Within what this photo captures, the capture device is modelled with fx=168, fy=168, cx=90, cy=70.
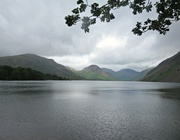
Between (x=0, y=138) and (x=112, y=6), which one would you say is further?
(x=0, y=138)

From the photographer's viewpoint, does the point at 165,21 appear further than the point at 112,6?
Yes

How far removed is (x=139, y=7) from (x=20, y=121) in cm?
2561

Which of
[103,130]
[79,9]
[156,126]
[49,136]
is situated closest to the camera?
[79,9]

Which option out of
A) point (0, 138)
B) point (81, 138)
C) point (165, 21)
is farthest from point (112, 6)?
point (0, 138)

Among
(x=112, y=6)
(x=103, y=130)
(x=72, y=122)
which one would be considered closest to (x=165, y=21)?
(x=112, y=6)

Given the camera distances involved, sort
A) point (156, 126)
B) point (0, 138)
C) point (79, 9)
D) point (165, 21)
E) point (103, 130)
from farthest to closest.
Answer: point (156, 126) → point (103, 130) → point (0, 138) → point (165, 21) → point (79, 9)

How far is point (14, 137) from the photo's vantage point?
20031 mm

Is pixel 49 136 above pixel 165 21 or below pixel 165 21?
below

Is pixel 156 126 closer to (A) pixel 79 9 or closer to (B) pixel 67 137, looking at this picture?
(B) pixel 67 137

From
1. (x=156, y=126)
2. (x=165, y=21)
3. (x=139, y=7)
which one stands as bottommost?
(x=156, y=126)

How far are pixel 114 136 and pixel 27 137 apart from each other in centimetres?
1069

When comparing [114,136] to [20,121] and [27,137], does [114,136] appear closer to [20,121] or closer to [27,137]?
[27,137]

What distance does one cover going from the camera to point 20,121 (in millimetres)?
27641

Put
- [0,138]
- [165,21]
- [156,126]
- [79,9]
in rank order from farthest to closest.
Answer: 1. [156,126]
2. [0,138]
3. [165,21]
4. [79,9]
